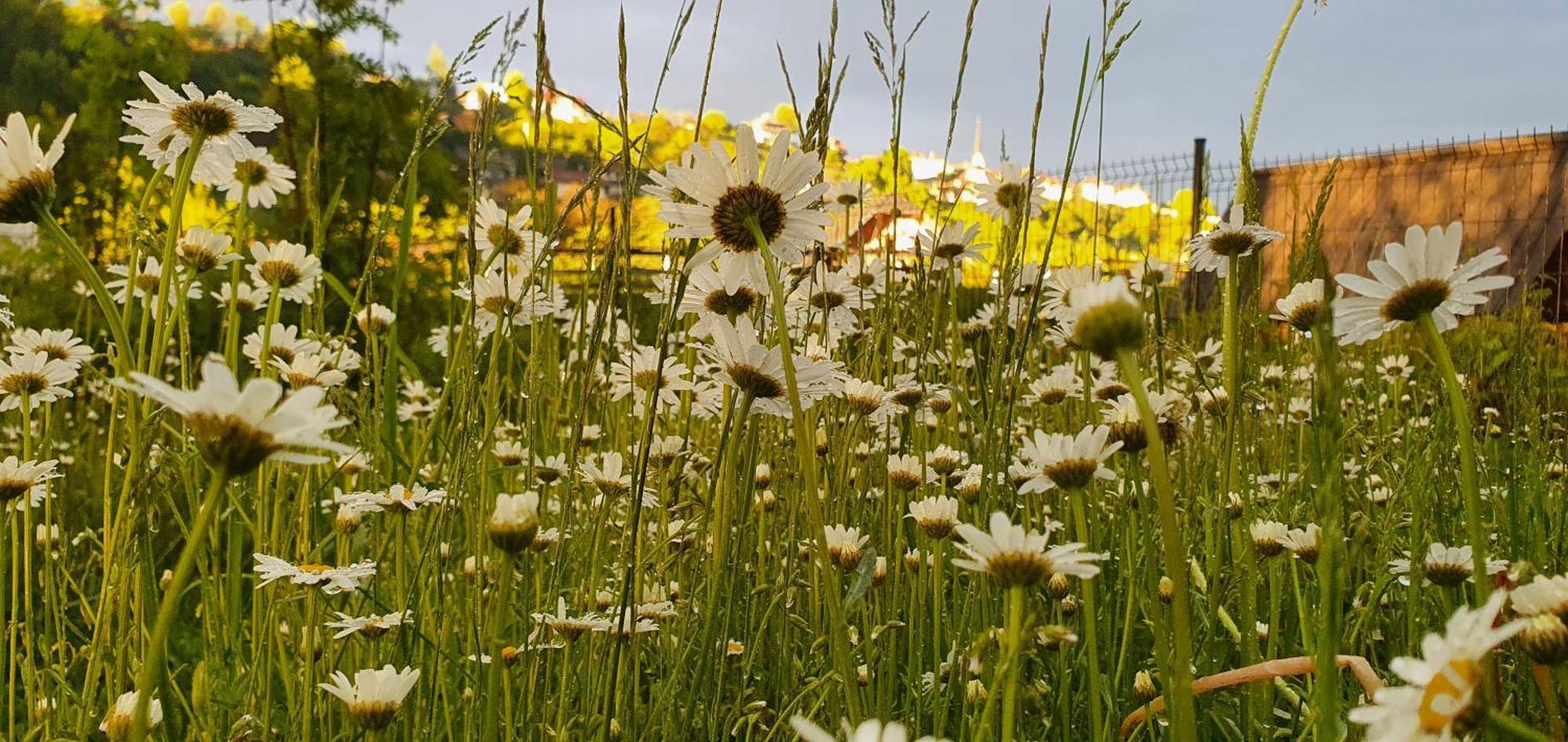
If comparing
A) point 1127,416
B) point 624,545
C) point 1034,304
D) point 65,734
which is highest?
point 1034,304

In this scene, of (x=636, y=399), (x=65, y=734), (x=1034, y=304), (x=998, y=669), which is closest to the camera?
(x=998, y=669)

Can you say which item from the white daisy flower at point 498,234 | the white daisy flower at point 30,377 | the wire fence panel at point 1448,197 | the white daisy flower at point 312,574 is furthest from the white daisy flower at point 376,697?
the wire fence panel at point 1448,197

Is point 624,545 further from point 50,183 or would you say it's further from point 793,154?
point 50,183

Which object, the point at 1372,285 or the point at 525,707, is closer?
the point at 1372,285

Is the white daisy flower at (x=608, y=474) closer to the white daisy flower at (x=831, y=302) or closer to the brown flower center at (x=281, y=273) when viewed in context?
the white daisy flower at (x=831, y=302)

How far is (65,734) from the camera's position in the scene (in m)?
1.14

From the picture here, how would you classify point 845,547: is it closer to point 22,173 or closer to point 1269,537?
point 1269,537

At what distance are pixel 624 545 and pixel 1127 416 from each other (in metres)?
0.48

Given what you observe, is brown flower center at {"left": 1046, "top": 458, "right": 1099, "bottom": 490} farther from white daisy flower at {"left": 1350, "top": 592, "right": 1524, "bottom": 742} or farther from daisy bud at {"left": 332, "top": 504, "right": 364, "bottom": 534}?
daisy bud at {"left": 332, "top": 504, "right": 364, "bottom": 534}

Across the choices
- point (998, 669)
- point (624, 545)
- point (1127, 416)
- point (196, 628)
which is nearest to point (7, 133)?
point (624, 545)

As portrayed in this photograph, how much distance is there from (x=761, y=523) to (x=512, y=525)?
→ 67 centimetres

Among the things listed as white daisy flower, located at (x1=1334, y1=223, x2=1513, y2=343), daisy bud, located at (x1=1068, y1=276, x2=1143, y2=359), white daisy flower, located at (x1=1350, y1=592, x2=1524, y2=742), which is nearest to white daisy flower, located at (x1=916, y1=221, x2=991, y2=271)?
white daisy flower, located at (x1=1334, y1=223, x2=1513, y2=343)

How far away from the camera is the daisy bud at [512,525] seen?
704 mm

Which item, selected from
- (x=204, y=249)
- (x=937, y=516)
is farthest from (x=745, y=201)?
(x=204, y=249)
